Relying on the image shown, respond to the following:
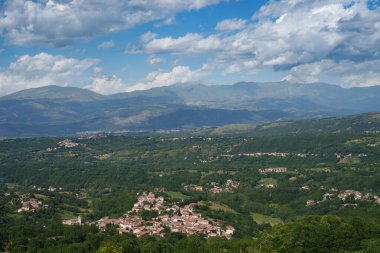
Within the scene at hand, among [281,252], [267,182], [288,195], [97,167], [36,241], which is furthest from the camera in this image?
[97,167]

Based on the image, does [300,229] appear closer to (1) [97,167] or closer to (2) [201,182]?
(2) [201,182]

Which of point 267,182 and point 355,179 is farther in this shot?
point 267,182

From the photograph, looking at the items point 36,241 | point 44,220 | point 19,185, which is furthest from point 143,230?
point 19,185

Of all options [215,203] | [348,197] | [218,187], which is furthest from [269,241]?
[218,187]

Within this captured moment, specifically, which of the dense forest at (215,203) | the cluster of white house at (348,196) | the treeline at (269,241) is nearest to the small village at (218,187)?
the dense forest at (215,203)

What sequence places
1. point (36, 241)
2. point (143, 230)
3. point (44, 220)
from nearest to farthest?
1. point (36, 241)
2. point (143, 230)
3. point (44, 220)

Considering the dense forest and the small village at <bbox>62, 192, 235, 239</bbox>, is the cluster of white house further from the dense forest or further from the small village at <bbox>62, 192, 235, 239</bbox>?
the small village at <bbox>62, 192, 235, 239</bbox>
